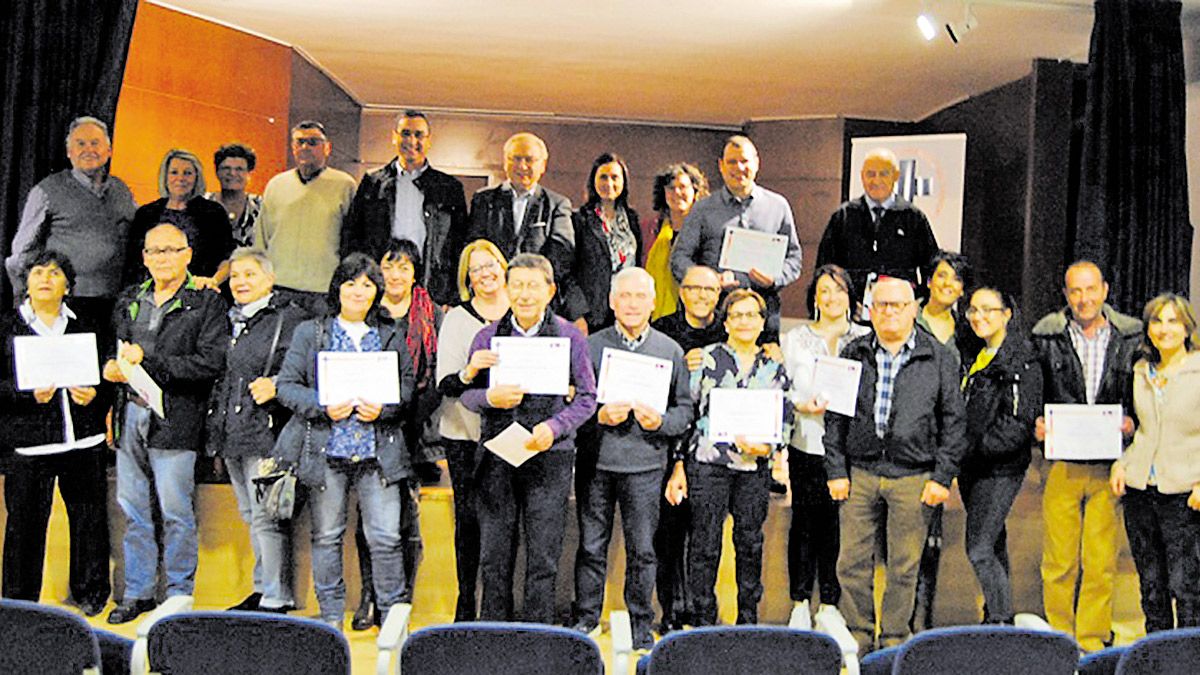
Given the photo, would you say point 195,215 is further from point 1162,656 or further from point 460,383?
point 1162,656

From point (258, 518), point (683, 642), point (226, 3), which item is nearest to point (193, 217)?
point (258, 518)

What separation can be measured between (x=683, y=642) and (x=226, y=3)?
6.08m

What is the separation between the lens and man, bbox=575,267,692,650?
14.8 feet

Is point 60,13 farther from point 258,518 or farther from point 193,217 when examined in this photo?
point 258,518

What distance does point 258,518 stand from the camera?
15.6 ft

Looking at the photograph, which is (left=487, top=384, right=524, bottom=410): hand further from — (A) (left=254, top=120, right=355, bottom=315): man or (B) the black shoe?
(A) (left=254, top=120, right=355, bottom=315): man

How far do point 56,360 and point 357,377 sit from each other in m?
1.19

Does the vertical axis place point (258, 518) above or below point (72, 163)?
below

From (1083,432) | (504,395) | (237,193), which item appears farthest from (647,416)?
(237,193)

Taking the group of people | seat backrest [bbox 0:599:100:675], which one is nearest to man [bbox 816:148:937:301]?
the group of people

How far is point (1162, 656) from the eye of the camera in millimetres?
2961

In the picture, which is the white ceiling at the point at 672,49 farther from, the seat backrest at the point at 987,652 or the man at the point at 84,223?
the seat backrest at the point at 987,652

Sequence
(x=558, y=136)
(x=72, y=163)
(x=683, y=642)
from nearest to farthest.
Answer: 1. (x=683, y=642)
2. (x=72, y=163)
3. (x=558, y=136)

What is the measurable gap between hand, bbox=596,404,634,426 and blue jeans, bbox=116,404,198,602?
5.36 feet
